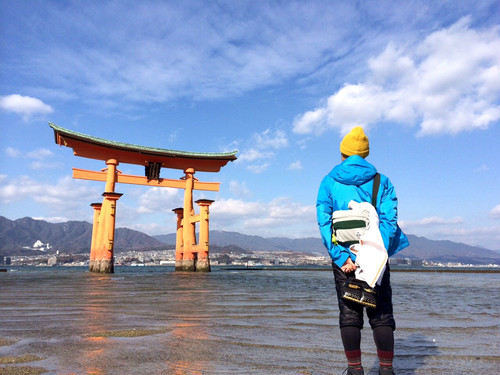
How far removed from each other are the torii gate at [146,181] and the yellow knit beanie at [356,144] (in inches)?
744

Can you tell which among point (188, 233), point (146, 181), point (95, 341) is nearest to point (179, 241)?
point (188, 233)

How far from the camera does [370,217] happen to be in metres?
1.98

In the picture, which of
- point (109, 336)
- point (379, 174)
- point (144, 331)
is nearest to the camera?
point (379, 174)

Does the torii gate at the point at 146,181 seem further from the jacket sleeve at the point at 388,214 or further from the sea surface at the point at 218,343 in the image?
the jacket sleeve at the point at 388,214

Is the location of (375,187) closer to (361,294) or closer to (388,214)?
(388,214)

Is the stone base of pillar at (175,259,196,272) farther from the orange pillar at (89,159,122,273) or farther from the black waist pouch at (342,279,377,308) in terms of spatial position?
the black waist pouch at (342,279,377,308)

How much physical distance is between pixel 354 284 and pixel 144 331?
2148mm

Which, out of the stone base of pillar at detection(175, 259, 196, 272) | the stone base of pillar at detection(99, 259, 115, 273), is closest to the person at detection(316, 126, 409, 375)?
the stone base of pillar at detection(99, 259, 115, 273)

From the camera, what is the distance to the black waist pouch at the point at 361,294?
188cm

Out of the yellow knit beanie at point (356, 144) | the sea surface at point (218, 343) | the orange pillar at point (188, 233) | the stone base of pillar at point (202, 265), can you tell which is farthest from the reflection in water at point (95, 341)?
the orange pillar at point (188, 233)

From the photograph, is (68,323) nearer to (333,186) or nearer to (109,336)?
(109,336)

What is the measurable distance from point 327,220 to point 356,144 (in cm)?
54

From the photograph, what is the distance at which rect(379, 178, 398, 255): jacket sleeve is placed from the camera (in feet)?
6.62

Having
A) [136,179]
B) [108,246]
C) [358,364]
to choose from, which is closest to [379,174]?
[358,364]
